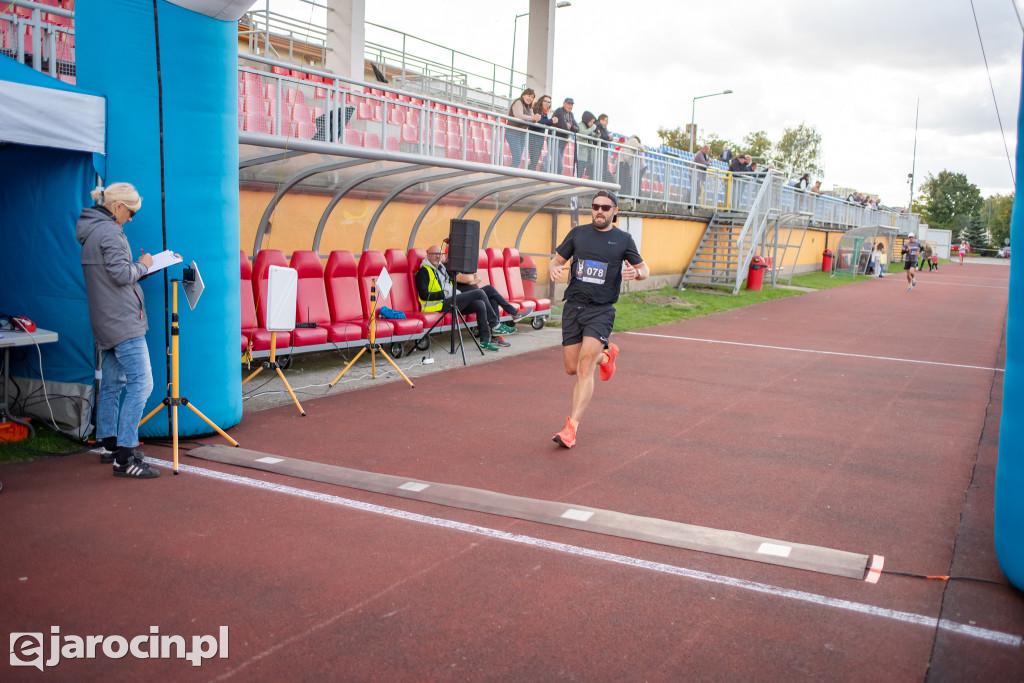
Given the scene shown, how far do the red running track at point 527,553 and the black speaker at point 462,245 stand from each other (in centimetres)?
270

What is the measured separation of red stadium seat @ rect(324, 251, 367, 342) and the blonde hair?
4632mm

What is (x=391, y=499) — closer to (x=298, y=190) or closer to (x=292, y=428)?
(x=292, y=428)

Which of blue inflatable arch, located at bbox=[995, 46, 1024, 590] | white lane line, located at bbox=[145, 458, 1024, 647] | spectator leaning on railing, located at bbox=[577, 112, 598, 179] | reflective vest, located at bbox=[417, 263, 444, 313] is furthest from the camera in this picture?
spectator leaning on railing, located at bbox=[577, 112, 598, 179]

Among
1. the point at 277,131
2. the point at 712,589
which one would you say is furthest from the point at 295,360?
the point at 712,589

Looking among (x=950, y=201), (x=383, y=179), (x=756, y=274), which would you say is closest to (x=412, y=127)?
(x=383, y=179)

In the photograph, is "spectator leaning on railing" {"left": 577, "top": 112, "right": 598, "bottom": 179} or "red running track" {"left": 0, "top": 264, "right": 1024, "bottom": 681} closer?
"red running track" {"left": 0, "top": 264, "right": 1024, "bottom": 681}

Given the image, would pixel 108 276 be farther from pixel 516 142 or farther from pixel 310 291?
pixel 516 142

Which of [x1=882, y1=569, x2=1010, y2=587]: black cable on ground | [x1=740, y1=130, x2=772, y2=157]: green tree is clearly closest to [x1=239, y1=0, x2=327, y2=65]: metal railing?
[x1=882, y1=569, x2=1010, y2=587]: black cable on ground

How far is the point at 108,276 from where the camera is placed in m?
5.78

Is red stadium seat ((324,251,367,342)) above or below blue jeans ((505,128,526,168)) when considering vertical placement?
below

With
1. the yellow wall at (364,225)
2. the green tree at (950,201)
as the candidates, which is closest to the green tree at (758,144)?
the green tree at (950,201)

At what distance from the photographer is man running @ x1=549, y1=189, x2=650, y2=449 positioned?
7117mm

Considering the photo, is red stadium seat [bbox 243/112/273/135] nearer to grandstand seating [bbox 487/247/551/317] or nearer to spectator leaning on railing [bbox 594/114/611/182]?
grandstand seating [bbox 487/247/551/317]

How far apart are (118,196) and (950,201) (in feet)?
332
